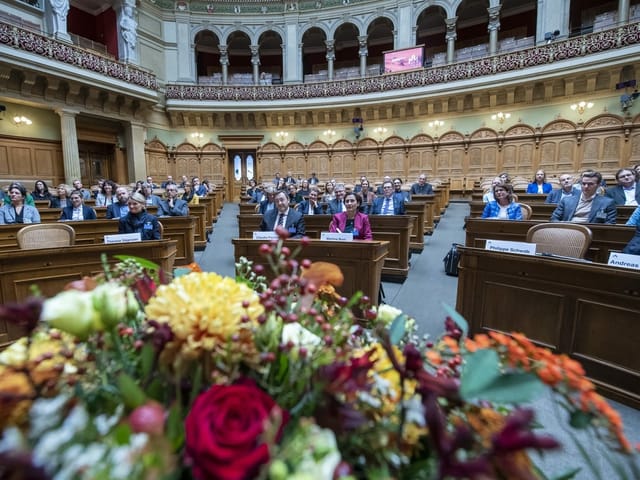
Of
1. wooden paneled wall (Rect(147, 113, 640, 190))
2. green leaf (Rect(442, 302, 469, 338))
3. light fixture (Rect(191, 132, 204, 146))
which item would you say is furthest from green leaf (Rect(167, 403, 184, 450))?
light fixture (Rect(191, 132, 204, 146))

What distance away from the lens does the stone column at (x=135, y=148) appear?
1241 cm

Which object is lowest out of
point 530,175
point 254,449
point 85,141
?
point 254,449

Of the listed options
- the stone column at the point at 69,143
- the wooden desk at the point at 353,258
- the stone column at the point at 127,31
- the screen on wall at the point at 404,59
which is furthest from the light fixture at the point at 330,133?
the wooden desk at the point at 353,258

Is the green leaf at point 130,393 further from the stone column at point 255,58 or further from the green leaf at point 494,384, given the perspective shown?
the stone column at point 255,58

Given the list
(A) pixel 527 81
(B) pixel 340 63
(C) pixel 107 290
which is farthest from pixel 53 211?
(B) pixel 340 63

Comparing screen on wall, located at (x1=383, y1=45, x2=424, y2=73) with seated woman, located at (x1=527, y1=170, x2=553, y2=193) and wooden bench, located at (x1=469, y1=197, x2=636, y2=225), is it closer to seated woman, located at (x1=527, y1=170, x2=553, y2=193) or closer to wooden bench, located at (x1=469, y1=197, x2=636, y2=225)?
seated woman, located at (x1=527, y1=170, x2=553, y2=193)

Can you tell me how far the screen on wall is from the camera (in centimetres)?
1230

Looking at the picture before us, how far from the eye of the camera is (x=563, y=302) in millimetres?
2342

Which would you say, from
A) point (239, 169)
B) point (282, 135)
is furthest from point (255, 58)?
point (239, 169)

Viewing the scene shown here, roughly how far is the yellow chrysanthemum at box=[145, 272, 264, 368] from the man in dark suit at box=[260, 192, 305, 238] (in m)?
3.53

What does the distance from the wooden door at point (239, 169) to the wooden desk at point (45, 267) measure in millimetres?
12482

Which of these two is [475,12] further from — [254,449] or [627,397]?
[254,449]

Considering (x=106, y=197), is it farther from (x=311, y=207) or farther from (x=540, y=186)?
(x=540, y=186)

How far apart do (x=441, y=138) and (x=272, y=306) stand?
13.3 meters
